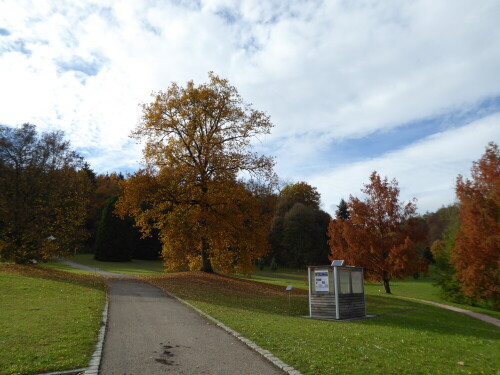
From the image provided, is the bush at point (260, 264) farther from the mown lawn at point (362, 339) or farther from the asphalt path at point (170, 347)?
the asphalt path at point (170, 347)

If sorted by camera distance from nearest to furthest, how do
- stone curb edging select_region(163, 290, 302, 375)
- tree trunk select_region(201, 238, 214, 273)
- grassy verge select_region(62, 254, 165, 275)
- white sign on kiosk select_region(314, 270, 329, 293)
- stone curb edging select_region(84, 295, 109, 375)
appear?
stone curb edging select_region(84, 295, 109, 375) < stone curb edging select_region(163, 290, 302, 375) < white sign on kiosk select_region(314, 270, 329, 293) < tree trunk select_region(201, 238, 214, 273) < grassy verge select_region(62, 254, 165, 275)

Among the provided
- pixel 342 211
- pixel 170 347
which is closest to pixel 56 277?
pixel 170 347

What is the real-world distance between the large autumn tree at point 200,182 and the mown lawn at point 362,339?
5.80m

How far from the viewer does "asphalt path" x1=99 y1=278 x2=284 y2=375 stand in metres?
6.72

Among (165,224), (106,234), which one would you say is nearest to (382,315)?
(165,224)

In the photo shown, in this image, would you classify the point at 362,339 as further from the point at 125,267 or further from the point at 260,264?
the point at 260,264

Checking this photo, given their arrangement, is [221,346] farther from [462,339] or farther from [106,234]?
[106,234]

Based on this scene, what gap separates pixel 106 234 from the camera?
177 feet

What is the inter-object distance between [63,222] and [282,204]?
153 ft

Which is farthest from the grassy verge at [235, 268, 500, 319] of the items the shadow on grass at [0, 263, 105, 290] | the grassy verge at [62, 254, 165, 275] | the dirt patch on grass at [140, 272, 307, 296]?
the shadow on grass at [0, 263, 105, 290]

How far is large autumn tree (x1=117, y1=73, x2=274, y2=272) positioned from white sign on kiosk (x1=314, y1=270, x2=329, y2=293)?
8.55 metres

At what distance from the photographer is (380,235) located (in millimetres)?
28500

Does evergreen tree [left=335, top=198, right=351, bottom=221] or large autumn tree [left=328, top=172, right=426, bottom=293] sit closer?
large autumn tree [left=328, top=172, right=426, bottom=293]

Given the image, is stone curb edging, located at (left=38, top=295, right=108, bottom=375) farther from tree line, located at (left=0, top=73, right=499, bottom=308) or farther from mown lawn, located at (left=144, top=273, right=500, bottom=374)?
tree line, located at (left=0, top=73, right=499, bottom=308)
